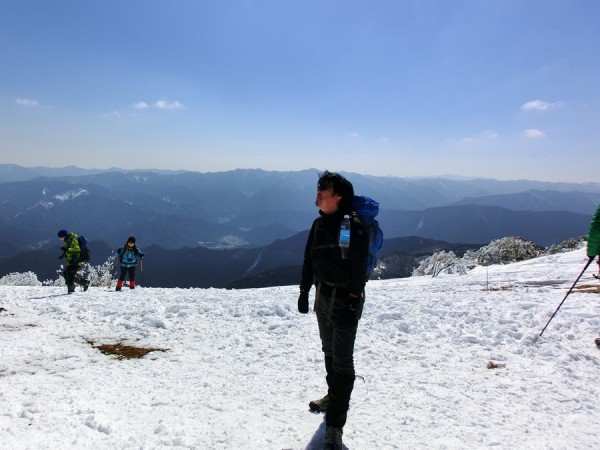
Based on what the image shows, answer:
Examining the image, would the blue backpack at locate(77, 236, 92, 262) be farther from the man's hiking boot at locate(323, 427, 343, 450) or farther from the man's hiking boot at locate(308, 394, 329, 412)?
the man's hiking boot at locate(323, 427, 343, 450)

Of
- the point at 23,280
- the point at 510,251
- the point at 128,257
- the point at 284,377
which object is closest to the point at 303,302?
the point at 284,377

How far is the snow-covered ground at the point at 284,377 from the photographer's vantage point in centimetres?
449

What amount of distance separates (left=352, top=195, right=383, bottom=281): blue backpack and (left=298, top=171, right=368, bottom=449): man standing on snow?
9cm

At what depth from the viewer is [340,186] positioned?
4.39 metres

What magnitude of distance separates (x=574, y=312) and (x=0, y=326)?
14.9 meters

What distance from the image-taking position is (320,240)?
445 cm

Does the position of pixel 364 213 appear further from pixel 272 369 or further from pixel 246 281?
pixel 246 281

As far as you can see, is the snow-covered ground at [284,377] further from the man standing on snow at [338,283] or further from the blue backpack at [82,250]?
the blue backpack at [82,250]

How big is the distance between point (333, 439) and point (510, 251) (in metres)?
52.4

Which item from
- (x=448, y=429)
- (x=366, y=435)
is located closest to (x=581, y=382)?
(x=448, y=429)

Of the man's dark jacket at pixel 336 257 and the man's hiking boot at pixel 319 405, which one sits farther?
the man's hiking boot at pixel 319 405

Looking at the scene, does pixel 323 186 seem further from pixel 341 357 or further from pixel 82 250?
pixel 82 250

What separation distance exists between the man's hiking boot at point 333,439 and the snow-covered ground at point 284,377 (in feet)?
0.72

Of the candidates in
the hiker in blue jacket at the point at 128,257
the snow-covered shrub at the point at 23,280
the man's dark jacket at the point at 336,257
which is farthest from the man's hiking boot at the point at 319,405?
the snow-covered shrub at the point at 23,280
